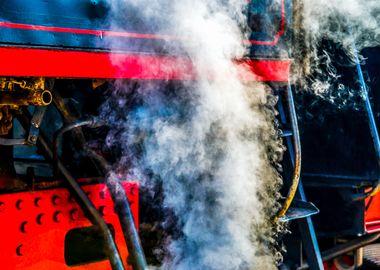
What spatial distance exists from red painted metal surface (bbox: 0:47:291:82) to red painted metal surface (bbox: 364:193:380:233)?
6.69ft

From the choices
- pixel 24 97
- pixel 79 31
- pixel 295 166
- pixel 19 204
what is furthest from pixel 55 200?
pixel 295 166

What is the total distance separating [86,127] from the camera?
261cm

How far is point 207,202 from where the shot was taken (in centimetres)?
291

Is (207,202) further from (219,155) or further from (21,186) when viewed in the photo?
(21,186)

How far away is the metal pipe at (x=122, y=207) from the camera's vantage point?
2150 millimetres

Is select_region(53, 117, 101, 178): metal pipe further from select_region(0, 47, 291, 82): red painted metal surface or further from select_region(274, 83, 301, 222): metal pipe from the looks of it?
select_region(274, 83, 301, 222): metal pipe

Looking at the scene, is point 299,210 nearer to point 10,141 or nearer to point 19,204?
point 19,204

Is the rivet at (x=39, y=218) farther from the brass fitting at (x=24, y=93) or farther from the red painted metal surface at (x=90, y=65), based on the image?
the red painted metal surface at (x=90, y=65)

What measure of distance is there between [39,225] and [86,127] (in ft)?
1.94

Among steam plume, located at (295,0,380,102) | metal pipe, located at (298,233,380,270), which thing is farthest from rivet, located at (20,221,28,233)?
metal pipe, located at (298,233,380,270)

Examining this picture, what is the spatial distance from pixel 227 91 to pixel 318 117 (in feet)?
4.02

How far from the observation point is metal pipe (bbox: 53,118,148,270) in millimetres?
2150

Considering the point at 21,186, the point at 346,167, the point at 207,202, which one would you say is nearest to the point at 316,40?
the point at 346,167

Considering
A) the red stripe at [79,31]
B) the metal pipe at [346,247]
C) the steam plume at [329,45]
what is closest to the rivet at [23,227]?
the red stripe at [79,31]
